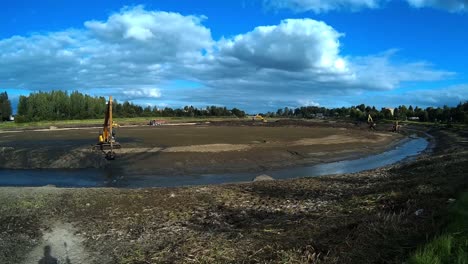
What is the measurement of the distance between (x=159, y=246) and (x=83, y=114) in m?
168

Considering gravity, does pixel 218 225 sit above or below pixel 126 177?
above

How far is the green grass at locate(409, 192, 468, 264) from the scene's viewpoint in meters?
5.54

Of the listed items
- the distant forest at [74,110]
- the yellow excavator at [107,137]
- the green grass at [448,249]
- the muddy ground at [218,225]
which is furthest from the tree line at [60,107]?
the green grass at [448,249]

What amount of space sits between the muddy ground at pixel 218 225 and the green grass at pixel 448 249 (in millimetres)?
477

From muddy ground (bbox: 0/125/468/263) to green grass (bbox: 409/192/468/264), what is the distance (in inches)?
18.8

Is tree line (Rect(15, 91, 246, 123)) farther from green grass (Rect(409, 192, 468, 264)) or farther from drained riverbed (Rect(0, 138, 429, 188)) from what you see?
green grass (Rect(409, 192, 468, 264))

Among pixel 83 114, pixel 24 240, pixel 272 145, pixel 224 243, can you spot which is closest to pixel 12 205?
pixel 24 240

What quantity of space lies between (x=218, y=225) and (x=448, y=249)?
680cm

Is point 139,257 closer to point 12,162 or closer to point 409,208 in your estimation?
point 409,208

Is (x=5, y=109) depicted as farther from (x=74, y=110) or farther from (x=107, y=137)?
(x=107, y=137)

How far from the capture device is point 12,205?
14586 mm

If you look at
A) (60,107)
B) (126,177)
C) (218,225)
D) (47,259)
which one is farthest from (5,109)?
(218,225)

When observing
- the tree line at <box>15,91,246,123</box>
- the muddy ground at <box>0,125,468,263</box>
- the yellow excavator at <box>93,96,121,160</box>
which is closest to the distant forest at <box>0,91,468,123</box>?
the tree line at <box>15,91,246,123</box>

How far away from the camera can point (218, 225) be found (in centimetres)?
1151
